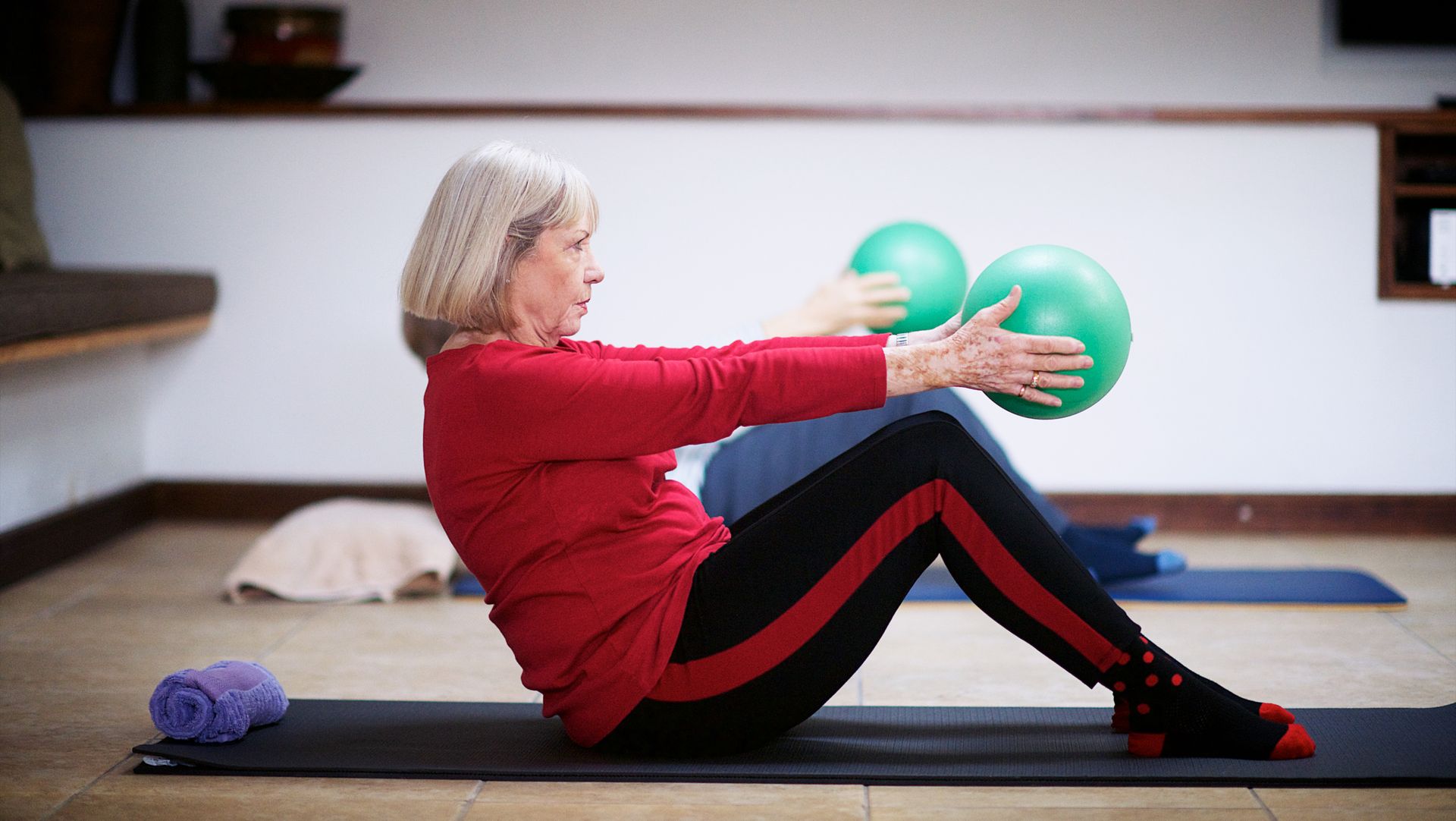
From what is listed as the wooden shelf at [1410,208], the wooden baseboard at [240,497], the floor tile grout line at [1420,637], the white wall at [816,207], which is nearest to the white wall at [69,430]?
the white wall at [816,207]

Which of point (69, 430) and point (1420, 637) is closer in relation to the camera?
point (1420, 637)

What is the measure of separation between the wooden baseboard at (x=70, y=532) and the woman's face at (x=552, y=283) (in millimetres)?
2052

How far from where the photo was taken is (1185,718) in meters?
1.94

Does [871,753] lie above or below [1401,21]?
below

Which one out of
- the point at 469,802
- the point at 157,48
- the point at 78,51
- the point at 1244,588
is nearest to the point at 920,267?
the point at 1244,588

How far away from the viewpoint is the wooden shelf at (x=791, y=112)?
3.87 meters

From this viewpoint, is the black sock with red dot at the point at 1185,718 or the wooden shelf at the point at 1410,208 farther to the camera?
the wooden shelf at the point at 1410,208

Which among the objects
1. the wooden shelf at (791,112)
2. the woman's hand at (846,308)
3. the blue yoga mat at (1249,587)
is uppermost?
the wooden shelf at (791,112)

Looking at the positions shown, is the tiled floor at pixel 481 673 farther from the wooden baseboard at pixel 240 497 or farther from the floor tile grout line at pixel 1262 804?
the wooden baseboard at pixel 240 497

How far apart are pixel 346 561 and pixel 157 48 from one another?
72.2 inches

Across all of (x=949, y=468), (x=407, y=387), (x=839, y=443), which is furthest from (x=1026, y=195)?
(x=949, y=468)

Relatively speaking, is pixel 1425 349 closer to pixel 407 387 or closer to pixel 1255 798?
pixel 1255 798

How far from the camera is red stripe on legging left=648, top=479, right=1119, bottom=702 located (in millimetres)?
1858

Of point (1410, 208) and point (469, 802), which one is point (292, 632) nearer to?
point (469, 802)
